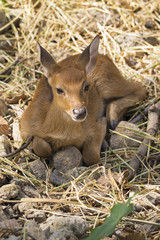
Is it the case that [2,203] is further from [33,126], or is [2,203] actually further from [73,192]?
[33,126]

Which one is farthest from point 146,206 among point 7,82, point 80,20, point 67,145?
point 80,20

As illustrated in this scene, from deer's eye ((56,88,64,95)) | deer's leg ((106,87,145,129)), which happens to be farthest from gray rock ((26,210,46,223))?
deer's leg ((106,87,145,129))

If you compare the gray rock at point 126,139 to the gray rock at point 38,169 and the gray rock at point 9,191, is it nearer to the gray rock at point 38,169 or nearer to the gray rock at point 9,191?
the gray rock at point 38,169

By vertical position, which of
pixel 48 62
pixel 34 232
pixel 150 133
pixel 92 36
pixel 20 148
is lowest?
pixel 150 133

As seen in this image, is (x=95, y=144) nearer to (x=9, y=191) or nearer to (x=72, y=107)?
(x=72, y=107)

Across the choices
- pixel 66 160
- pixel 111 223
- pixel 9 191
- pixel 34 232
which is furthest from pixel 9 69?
pixel 111 223

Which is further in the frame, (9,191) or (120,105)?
(120,105)

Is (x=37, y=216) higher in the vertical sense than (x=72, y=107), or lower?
lower

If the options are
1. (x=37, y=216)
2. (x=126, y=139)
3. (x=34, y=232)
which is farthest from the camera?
(x=126, y=139)
